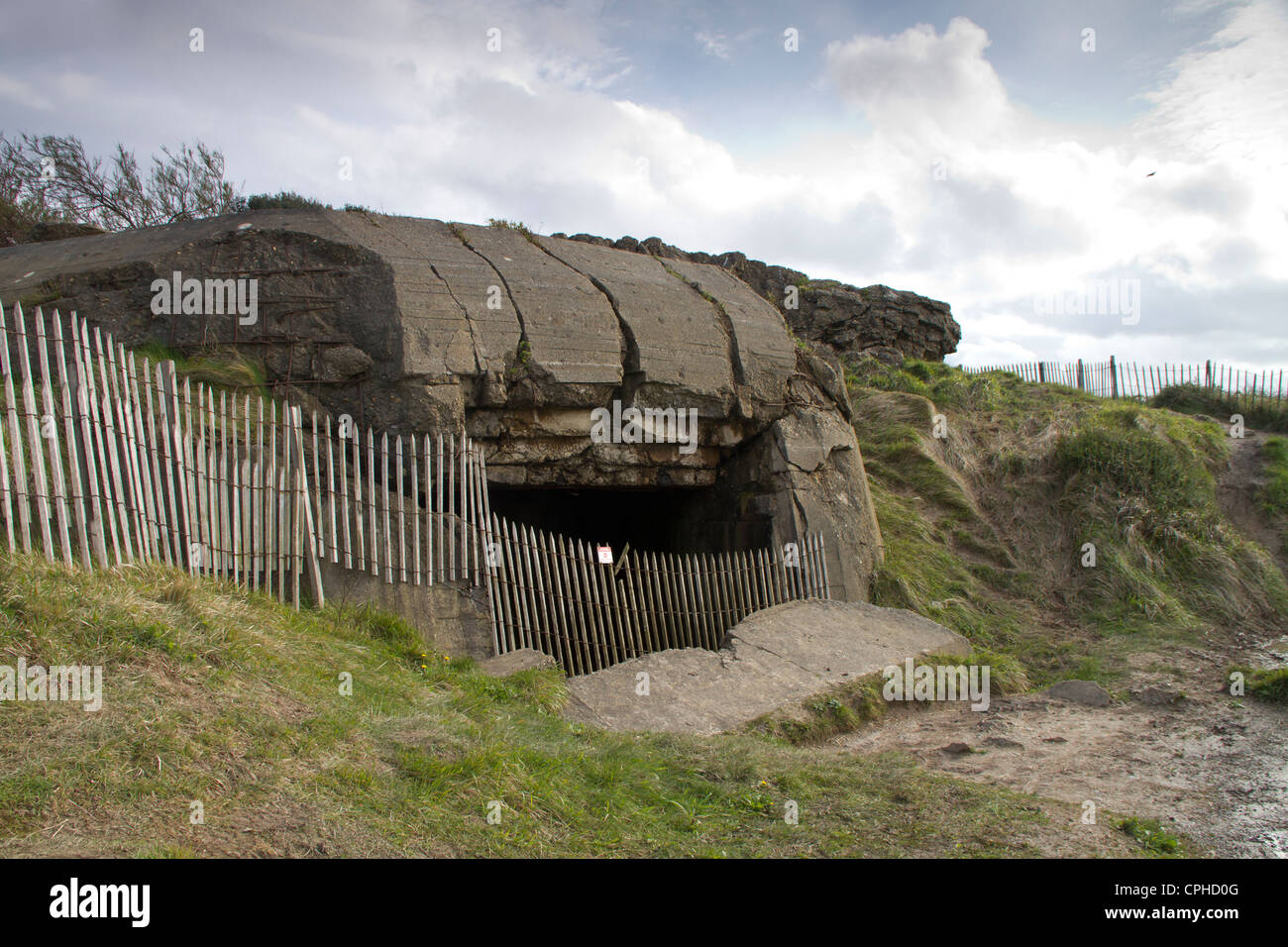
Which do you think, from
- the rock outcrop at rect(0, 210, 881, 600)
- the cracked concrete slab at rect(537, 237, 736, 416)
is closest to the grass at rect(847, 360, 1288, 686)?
the rock outcrop at rect(0, 210, 881, 600)

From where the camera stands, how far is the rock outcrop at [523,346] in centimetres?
812

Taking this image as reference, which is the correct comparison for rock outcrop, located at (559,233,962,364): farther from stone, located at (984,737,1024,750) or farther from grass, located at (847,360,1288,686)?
stone, located at (984,737,1024,750)

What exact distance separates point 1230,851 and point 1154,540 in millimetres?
7325

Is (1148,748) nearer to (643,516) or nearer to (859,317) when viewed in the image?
(643,516)

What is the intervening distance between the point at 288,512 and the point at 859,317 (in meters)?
12.2

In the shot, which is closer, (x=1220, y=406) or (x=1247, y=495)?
(x=1247, y=495)

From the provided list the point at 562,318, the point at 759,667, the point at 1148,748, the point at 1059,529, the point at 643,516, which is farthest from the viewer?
the point at 643,516

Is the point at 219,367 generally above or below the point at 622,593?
above

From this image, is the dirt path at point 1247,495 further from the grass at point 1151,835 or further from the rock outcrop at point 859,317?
the grass at point 1151,835

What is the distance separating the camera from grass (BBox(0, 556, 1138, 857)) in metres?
3.65

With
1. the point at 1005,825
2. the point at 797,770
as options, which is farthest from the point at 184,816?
the point at 1005,825

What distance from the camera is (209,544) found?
20.0 feet

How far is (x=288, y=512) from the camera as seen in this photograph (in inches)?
260

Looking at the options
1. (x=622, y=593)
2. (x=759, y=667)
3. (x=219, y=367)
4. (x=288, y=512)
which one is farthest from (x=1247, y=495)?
(x=219, y=367)
